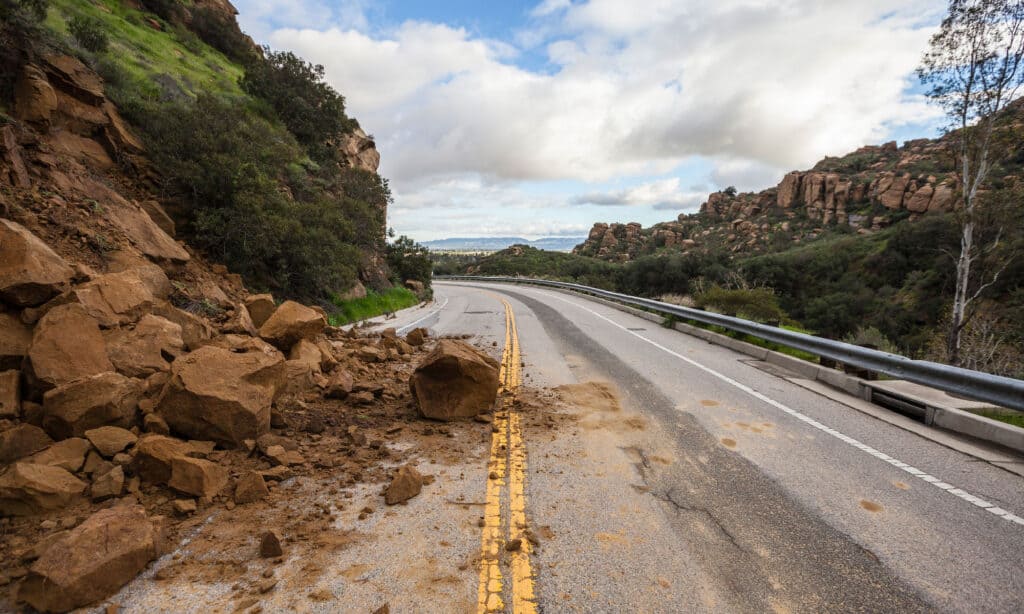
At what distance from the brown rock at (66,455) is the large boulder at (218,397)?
58 cm

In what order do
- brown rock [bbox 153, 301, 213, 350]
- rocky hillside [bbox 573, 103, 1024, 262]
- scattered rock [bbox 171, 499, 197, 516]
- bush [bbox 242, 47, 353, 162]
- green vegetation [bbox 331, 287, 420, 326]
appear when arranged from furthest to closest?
1. rocky hillside [bbox 573, 103, 1024, 262]
2. bush [bbox 242, 47, 353, 162]
3. green vegetation [bbox 331, 287, 420, 326]
4. brown rock [bbox 153, 301, 213, 350]
5. scattered rock [bbox 171, 499, 197, 516]

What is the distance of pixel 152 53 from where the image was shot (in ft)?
57.7

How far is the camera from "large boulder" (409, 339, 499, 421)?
5.64 m

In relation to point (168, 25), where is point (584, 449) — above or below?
below

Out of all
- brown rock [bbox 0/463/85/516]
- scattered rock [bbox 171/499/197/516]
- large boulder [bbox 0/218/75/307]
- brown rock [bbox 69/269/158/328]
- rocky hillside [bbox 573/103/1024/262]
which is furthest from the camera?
rocky hillside [bbox 573/103/1024/262]

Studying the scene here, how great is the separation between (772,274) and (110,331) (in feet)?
140

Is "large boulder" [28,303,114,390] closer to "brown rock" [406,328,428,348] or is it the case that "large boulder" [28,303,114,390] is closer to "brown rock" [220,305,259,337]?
"brown rock" [220,305,259,337]

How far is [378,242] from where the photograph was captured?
2034 centimetres

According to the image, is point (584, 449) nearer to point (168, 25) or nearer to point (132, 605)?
point (132, 605)

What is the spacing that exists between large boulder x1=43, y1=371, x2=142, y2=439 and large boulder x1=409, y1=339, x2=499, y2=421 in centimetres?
293

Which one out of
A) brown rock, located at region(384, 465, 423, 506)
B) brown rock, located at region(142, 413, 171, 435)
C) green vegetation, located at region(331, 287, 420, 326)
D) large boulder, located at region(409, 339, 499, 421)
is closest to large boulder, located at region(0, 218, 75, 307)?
brown rock, located at region(142, 413, 171, 435)

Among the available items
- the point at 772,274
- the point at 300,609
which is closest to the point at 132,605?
the point at 300,609

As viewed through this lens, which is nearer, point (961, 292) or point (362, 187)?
point (961, 292)

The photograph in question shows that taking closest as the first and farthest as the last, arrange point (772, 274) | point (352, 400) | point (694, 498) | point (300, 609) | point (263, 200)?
point (300, 609) → point (694, 498) → point (352, 400) → point (263, 200) → point (772, 274)
